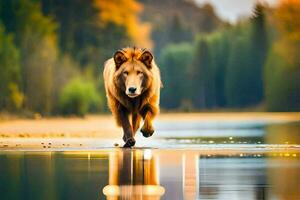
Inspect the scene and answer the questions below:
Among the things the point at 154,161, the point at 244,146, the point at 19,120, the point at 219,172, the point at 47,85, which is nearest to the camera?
the point at 219,172

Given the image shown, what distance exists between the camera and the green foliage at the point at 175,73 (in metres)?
28.8

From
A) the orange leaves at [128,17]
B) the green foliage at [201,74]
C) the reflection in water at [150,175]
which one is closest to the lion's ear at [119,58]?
the reflection in water at [150,175]

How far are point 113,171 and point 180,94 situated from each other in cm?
1832

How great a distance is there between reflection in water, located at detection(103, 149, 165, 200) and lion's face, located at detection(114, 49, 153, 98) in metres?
1.04

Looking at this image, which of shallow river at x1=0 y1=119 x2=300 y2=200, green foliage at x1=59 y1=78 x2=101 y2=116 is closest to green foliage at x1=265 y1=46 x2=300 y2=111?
green foliage at x1=59 y1=78 x2=101 y2=116

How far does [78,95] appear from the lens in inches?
1068

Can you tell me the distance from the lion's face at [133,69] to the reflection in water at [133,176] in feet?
3.40

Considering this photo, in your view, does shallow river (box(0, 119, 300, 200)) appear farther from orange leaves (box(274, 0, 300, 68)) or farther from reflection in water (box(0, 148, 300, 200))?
orange leaves (box(274, 0, 300, 68))

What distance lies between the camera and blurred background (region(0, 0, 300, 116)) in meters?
A: 26.7

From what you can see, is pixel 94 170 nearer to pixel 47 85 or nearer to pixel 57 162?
pixel 57 162

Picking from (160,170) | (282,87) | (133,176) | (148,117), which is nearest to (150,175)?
(133,176)

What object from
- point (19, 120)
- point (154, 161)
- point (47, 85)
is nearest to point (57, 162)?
point (154, 161)

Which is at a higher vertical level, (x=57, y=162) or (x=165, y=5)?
(x=165, y=5)

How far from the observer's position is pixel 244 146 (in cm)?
1507
